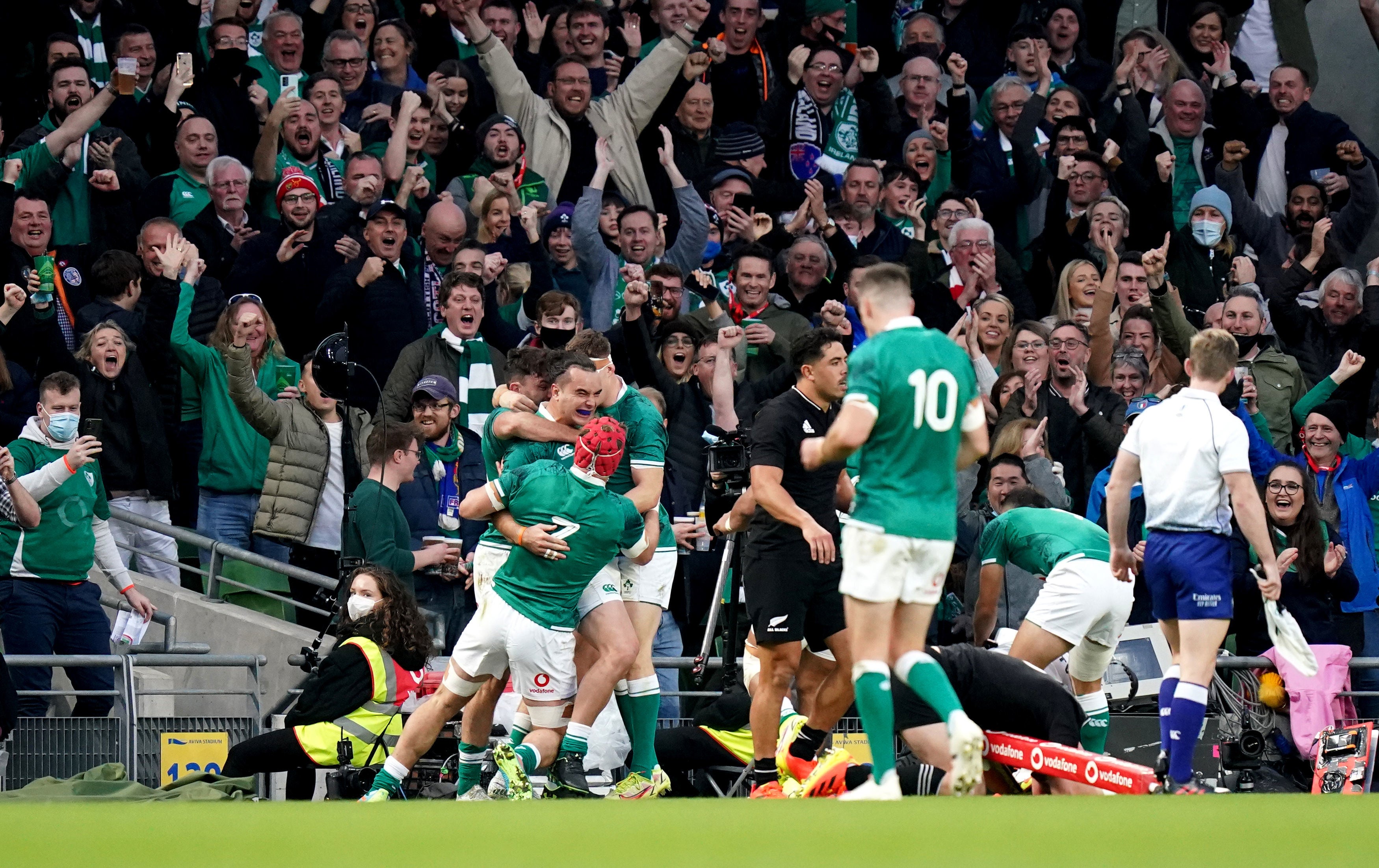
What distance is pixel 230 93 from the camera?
12.9 m

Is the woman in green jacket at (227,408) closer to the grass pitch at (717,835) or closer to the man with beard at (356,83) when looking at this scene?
the man with beard at (356,83)

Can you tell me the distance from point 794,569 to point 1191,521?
1.82m

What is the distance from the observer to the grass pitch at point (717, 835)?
467 centimetres

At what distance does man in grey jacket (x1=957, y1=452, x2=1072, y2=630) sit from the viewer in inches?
431

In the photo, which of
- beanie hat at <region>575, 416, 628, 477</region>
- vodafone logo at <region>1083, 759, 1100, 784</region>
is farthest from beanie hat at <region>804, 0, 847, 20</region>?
vodafone logo at <region>1083, 759, 1100, 784</region>

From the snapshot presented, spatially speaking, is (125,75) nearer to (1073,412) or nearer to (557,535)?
(557,535)

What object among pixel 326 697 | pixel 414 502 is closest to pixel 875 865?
pixel 326 697

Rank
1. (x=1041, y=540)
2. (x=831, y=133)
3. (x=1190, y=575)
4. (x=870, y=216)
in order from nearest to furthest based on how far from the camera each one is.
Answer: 1. (x=1190, y=575)
2. (x=1041, y=540)
3. (x=870, y=216)
4. (x=831, y=133)

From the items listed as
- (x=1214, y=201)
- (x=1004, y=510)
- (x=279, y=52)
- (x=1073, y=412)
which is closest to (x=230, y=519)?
(x=279, y=52)

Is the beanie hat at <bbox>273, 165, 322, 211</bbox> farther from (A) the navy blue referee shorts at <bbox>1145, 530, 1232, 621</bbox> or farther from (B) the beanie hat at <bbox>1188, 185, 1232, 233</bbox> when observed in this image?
(B) the beanie hat at <bbox>1188, 185, 1232, 233</bbox>

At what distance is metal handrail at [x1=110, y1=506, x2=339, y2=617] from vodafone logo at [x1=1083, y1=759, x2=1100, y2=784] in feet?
15.8

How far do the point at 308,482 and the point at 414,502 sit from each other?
0.67m

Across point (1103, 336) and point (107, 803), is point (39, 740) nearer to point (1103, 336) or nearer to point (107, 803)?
point (107, 803)

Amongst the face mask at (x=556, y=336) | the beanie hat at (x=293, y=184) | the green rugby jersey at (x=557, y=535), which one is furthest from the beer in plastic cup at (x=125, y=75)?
the green rugby jersey at (x=557, y=535)
